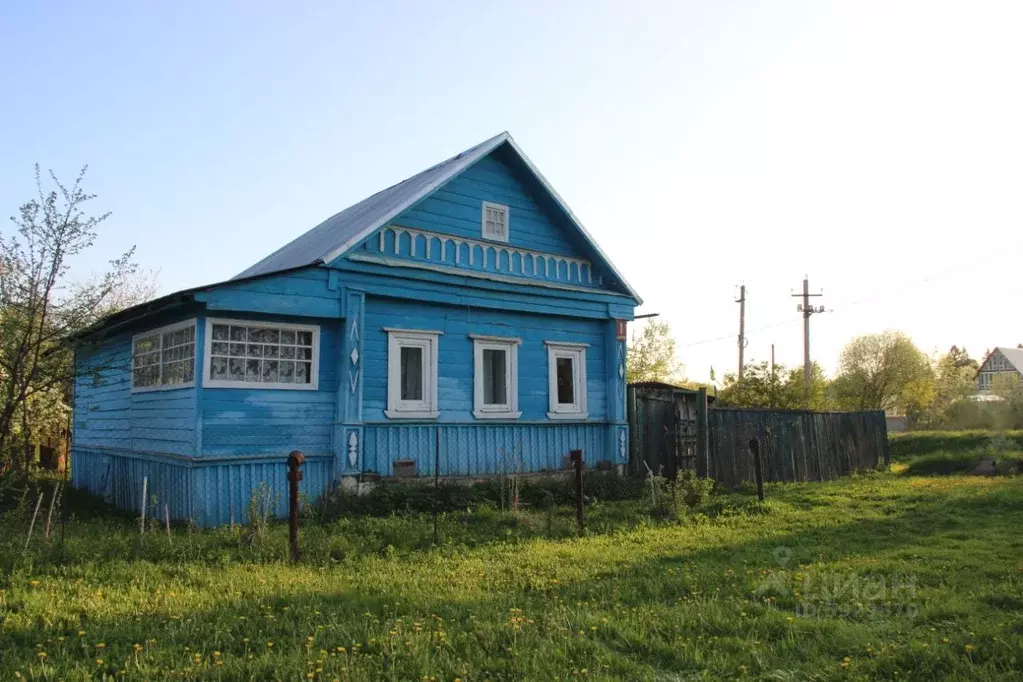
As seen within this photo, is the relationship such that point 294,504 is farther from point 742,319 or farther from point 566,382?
point 742,319

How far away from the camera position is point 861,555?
8.63 m

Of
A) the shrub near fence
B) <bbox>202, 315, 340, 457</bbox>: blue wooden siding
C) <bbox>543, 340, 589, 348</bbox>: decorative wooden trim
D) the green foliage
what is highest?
<bbox>543, 340, 589, 348</bbox>: decorative wooden trim

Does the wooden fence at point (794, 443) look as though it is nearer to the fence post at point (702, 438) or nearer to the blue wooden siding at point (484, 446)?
the fence post at point (702, 438)

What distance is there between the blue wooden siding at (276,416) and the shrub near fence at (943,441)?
18807mm

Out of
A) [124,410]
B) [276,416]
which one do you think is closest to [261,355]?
[276,416]

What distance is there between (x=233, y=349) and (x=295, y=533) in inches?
165

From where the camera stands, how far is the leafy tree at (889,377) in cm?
5084

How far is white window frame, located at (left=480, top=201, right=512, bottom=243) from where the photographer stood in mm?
14320

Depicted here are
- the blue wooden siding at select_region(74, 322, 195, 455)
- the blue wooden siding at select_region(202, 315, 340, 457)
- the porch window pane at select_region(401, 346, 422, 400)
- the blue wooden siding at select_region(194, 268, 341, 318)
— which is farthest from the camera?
the porch window pane at select_region(401, 346, 422, 400)

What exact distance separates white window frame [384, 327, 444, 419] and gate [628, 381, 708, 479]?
469 centimetres

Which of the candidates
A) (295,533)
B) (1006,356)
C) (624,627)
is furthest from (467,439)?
(1006,356)

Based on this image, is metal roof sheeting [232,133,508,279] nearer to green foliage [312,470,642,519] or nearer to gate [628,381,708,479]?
green foliage [312,470,642,519]

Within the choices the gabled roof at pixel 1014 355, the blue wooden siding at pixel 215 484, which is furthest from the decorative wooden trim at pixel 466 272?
the gabled roof at pixel 1014 355

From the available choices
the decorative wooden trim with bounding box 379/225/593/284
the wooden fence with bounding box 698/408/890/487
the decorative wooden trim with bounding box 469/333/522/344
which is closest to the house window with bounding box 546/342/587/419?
the decorative wooden trim with bounding box 469/333/522/344
